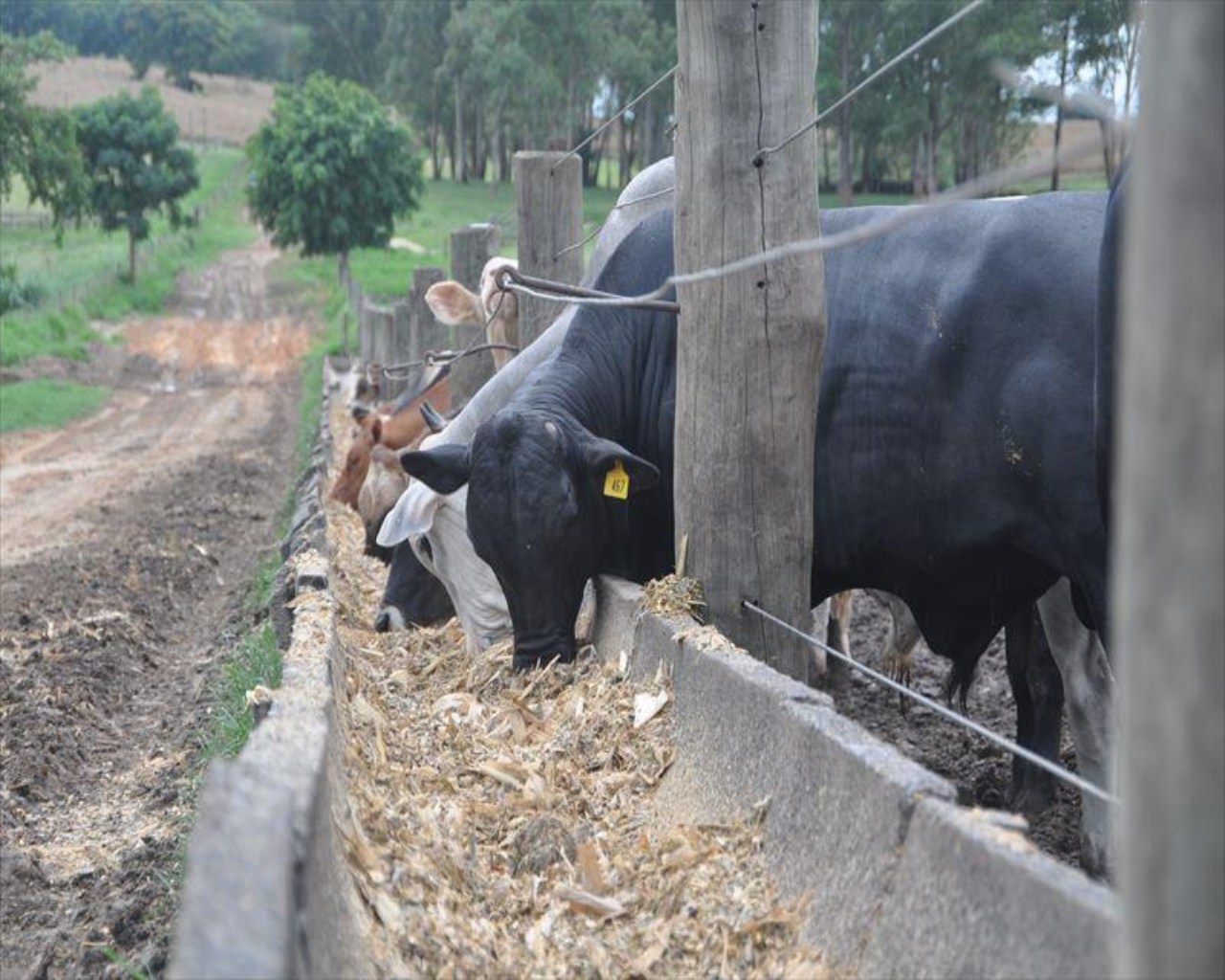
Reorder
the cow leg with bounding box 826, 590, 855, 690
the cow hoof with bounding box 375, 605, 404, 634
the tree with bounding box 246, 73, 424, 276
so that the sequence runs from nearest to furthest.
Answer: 1. the cow hoof with bounding box 375, 605, 404, 634
2. the cow leg with bounding box 826, 590, 855, 690
3. the tree with bounding box 246, 73, 424, 276

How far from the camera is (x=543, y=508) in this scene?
20.7 ft

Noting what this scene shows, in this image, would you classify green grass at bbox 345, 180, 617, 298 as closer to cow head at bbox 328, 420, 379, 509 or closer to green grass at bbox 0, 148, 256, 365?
green grass at bbox 0, 148, 256, 365

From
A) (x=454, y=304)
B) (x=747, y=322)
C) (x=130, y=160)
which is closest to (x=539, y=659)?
(x=747, y=322)

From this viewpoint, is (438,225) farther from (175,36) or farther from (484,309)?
(175,36)

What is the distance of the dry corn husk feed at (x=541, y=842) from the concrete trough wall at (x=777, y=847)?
0.12m

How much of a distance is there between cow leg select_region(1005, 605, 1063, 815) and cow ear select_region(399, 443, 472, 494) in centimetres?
230

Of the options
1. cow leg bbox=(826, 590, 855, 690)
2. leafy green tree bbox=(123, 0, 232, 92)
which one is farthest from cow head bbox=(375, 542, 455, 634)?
leafy green tree bbox=(123, 0, 232, 92)

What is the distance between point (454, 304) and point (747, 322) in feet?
19.2

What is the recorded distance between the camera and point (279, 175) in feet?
170

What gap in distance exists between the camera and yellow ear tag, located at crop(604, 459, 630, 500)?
6.35 m

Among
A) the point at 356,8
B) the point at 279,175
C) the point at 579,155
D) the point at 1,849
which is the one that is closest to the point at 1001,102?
the point at 579,155

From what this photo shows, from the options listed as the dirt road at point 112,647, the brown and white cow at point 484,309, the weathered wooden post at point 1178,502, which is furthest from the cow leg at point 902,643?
the weathered wooden post at point 1178,502

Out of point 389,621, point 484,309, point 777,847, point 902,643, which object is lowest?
point 902,643

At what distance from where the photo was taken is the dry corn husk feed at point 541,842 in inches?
153
